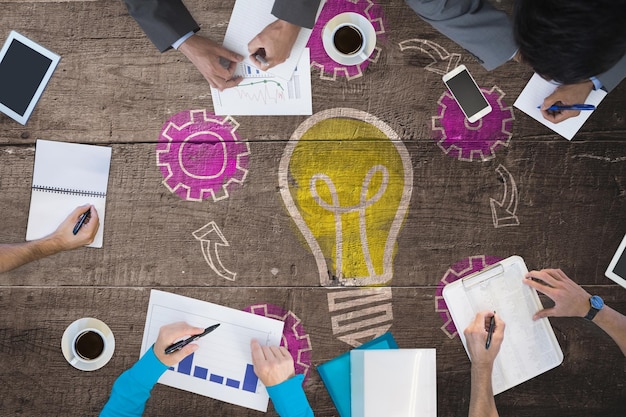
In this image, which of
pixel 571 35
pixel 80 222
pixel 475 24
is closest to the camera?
pixel 571 35

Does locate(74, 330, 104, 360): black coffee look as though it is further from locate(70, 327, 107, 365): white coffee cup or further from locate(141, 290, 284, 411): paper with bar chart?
locate(141, 290, 284, 411): paper with bar chart

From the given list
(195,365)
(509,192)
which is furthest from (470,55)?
(195,365)

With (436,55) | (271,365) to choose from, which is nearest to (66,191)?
(271,365)

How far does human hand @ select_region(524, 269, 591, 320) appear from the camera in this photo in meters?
1.49

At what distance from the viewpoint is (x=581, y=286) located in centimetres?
153

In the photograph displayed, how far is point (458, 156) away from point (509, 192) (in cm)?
19

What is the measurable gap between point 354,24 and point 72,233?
102 centimetres

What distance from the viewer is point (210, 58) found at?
1453mm

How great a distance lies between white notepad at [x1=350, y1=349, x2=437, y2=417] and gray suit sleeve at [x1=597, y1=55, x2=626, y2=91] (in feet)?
2.89

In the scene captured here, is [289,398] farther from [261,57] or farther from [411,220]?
[261,57]

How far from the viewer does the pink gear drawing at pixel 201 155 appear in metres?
1.53

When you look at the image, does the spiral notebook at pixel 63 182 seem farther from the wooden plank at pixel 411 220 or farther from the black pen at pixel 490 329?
the black pen at pixel 490 329

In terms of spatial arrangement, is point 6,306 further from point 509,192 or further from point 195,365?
point 509,192

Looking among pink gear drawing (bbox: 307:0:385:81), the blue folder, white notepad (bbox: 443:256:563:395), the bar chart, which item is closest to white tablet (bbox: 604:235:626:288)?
white notepad (bbox: 443:256:563:395)
